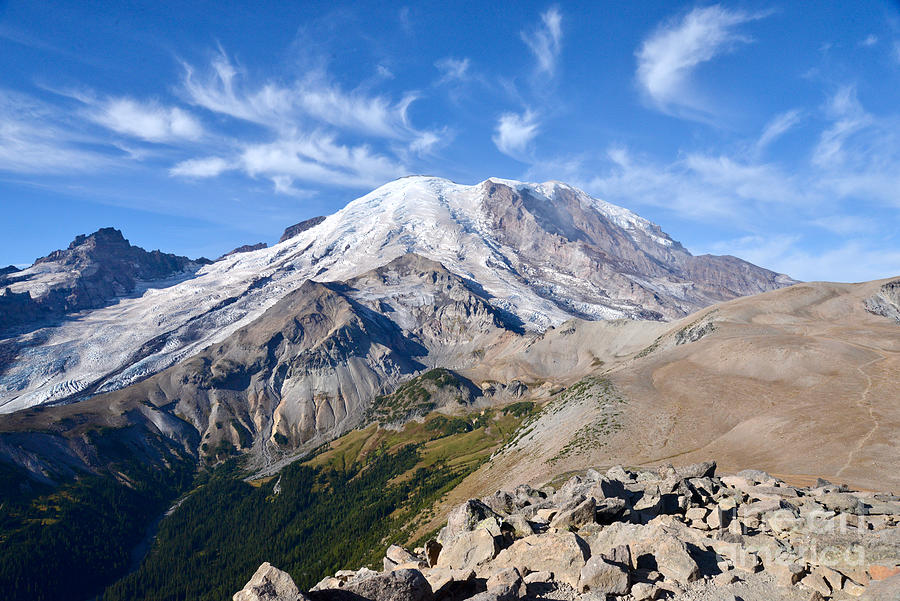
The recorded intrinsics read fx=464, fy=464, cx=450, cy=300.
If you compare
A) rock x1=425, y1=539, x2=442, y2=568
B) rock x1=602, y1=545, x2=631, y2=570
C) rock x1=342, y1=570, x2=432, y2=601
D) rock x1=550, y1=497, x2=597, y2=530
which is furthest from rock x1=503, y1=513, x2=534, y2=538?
rock x1=342, y1=570, x2=432, y2=601

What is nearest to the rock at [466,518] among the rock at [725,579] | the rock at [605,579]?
the rock at [605,579]

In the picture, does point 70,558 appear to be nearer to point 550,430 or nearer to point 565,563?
point 550,430

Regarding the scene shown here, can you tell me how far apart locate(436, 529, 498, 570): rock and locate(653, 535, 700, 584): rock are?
233 inches

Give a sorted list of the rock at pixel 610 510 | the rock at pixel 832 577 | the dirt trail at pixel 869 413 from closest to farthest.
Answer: the rock at pixel 832 577 → the rock at pixel 610 510 → the dirt trail at pixel 869 413

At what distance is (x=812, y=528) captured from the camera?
18.4 metres

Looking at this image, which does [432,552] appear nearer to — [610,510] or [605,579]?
[610,510]

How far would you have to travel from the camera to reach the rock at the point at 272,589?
455 inches

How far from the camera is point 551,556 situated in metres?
16.1

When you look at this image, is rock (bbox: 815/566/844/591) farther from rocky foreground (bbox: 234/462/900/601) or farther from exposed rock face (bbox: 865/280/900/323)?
exposed rock face (bbox: 865/280/900/323)

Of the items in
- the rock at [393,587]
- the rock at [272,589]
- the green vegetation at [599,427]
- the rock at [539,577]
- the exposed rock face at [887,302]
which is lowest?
the green vegetation at [599,427]

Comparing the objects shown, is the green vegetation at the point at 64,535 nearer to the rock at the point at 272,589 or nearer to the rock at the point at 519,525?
the rock at the point at 519,525

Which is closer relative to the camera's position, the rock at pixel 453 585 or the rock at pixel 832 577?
the rock at pixel 832 577

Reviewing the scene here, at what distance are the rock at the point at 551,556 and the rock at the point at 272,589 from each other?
799 centimetres

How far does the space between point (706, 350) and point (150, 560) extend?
19340 centimetres
